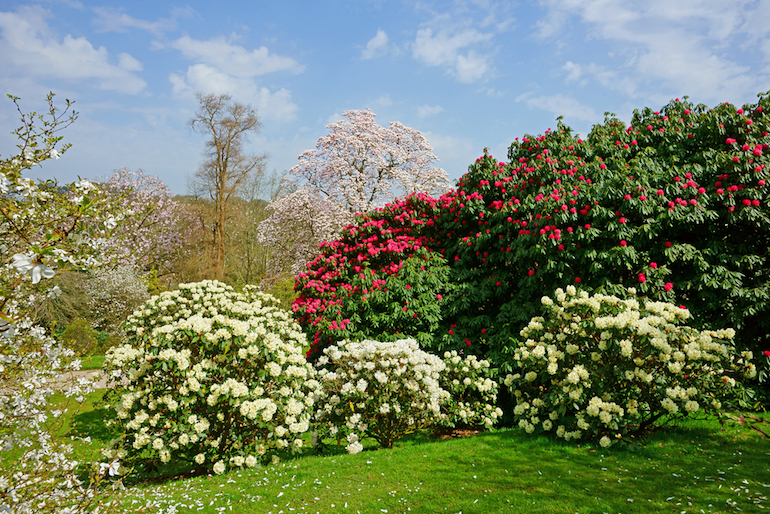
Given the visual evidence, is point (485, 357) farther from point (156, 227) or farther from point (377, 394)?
point (156, 227)

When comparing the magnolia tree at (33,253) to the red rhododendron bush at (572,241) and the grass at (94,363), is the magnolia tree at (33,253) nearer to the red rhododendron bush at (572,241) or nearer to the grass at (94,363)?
the red rhododendron bush at (572,241)

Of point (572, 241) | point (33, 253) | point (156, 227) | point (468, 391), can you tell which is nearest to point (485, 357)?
point (468, 391)

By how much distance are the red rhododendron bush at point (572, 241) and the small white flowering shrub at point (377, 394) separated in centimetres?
163

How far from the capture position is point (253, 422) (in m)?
6.59

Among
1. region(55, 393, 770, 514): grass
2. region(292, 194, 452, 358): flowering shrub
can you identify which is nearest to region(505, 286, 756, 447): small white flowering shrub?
region(55, 393, 770, 514): grass

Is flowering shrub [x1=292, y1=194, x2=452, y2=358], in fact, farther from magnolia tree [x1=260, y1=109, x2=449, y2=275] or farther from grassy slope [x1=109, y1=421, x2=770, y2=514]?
magnolia tree [x1=260, y1=109, x2=449, y2=275]

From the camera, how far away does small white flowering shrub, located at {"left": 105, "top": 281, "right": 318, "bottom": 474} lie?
6.19m

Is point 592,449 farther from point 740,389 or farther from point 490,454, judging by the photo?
point 740,389

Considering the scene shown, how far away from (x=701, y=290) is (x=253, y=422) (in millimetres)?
7592

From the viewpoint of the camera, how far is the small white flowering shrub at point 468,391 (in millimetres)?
7848

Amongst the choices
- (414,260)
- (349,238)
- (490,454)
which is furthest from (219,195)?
(490,454)

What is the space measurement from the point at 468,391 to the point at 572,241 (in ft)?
10.9

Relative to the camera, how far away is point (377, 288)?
909 centimetres

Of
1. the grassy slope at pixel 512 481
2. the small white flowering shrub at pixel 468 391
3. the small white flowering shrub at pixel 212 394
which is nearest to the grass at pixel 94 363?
the small white flowering shrub at pixel 212 394
